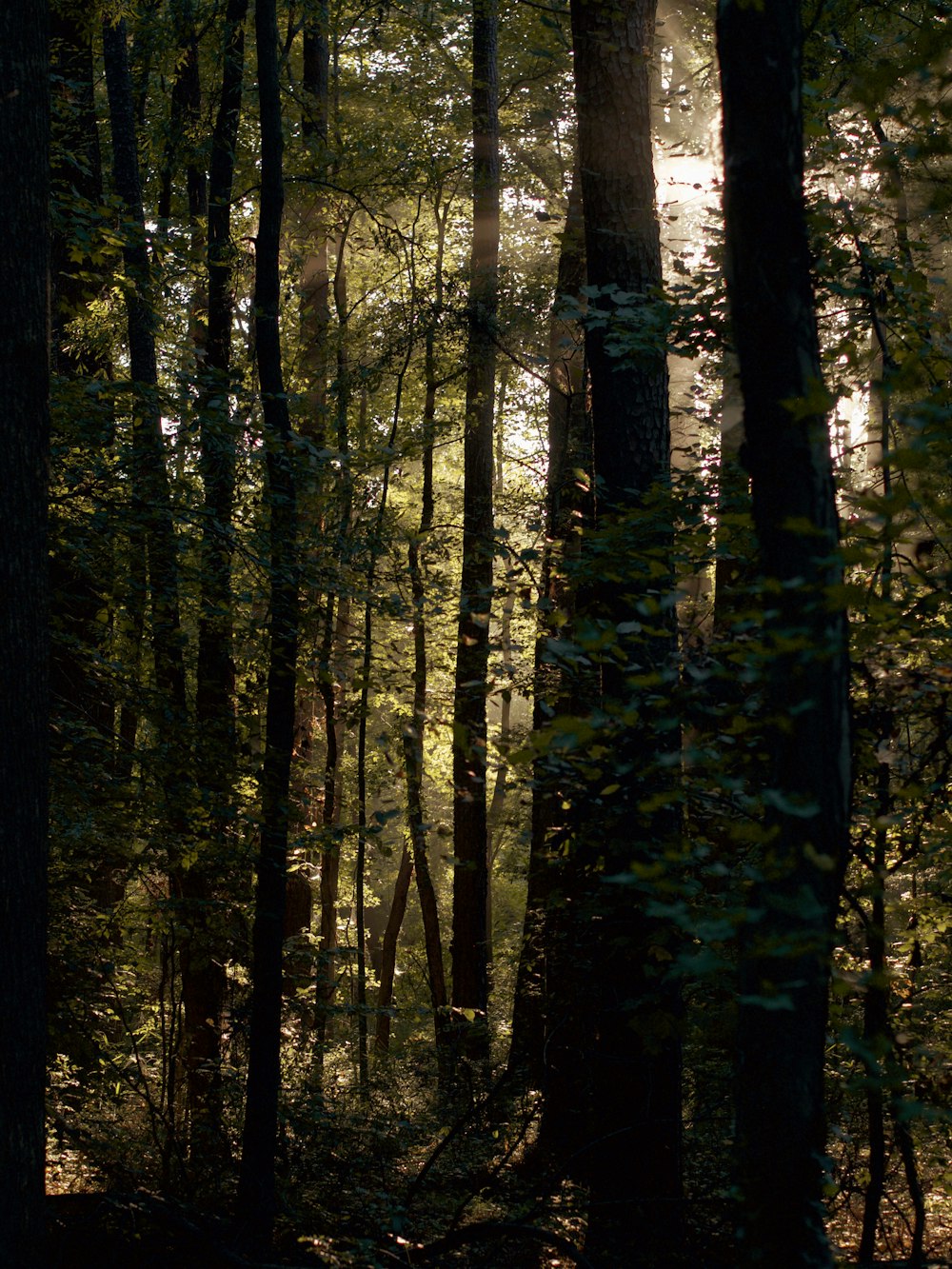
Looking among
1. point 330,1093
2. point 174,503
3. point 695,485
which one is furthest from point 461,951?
point 695,485

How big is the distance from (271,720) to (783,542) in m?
5.01

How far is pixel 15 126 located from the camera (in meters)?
4.99

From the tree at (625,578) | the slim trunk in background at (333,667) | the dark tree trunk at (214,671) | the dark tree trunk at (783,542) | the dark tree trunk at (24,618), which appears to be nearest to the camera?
the dark tree trunk at (783,542)

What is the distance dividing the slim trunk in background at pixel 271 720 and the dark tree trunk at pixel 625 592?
1.99 meters

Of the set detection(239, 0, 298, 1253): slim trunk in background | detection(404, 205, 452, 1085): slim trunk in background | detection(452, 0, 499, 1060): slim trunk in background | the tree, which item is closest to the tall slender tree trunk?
detection(239, 0, 298, 1253): slim trunk in background

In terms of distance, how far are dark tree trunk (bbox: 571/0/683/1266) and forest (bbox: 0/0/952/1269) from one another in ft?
0.11

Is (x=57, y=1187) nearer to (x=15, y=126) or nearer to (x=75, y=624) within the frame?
(x=75, y=624)

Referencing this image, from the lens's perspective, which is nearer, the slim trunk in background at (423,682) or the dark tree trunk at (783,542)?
the dark tree trunk at (783,542)

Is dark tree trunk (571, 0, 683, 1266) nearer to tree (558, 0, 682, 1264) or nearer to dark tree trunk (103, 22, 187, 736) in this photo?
tree (558, 0, 682, 1264)

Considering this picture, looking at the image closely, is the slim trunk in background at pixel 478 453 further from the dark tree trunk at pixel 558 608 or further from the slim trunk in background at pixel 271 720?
the slim trunk in background at pixel 271 720

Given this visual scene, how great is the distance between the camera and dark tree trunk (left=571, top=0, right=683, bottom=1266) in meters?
5.18

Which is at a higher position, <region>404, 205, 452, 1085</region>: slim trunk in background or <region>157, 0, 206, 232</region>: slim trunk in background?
<region>157, 0, 206, 232</region>: slim trunk in background

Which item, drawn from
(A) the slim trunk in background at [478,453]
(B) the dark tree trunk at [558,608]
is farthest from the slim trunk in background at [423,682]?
(B) the dark tree trunk at [558,608]

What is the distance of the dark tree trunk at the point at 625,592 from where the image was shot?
518 centimetres
